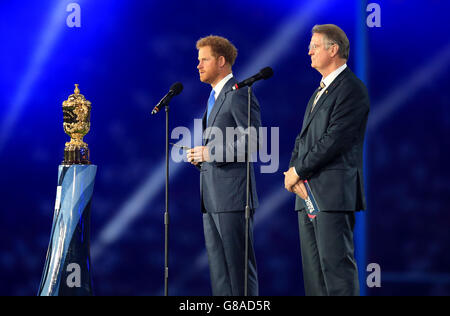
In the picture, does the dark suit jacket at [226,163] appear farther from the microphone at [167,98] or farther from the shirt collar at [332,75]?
the shirt collar at [332,75]

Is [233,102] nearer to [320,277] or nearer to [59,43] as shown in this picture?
[320,277]

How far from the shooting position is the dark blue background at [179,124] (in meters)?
4.36

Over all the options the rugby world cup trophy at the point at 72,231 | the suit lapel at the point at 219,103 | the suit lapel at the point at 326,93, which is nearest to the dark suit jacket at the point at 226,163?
the suit lapel at the point at 219,103

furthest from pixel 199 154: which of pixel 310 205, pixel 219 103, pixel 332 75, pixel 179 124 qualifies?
pixel 179 124

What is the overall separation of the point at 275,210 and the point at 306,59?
1117 millimetres

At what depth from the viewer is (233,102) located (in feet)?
11.2

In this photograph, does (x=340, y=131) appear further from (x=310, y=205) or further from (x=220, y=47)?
(x=220, y=47)

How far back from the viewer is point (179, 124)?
4480 mm

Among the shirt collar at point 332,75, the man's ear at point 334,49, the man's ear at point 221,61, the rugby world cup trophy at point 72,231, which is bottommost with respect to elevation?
the rugby world cup trophy at point 72,231

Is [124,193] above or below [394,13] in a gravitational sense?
below

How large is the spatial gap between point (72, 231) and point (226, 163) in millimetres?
979

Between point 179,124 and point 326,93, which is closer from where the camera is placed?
point 326,93

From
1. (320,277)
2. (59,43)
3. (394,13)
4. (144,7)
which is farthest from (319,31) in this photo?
(59,43)
